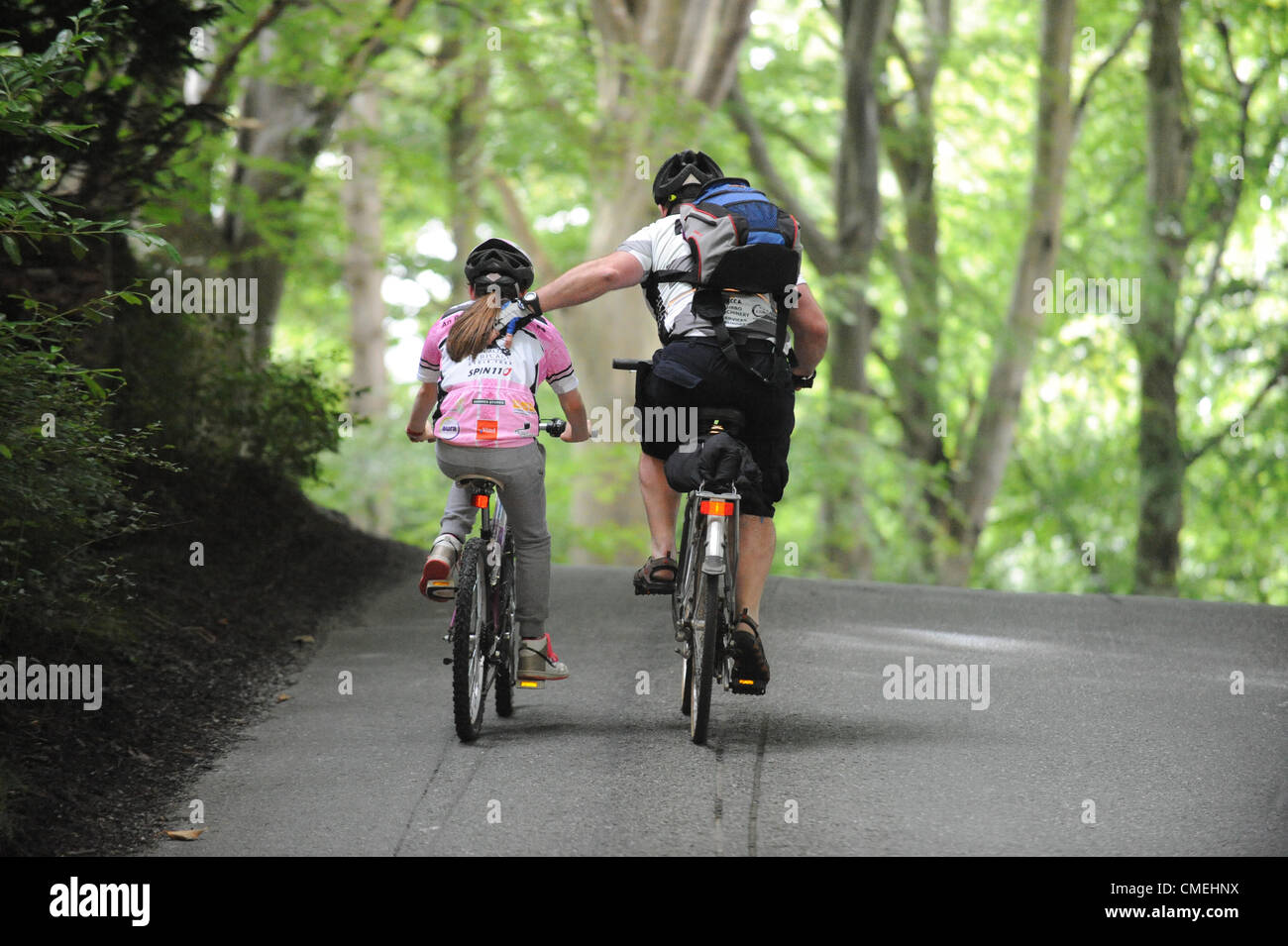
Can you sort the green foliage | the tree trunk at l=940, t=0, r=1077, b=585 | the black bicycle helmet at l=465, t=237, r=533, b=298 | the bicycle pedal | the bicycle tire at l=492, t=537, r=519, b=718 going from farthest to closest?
1. the tree trunk at l=940, t=0, r=1077, b=585
2. the bicycle tire at l=492, t=537, r=519, b=718
3. the black bicycle helmet at l=465, t=237, r=533, b=298
4. the bicycle pedal
5. the green foliage

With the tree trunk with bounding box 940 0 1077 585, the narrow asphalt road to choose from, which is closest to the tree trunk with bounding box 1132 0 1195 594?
the tree trunk with bounding box 940 0 1077 585

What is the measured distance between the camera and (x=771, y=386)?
6.07 m

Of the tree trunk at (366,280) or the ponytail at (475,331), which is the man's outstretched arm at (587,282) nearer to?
the ponytail at (475,331)

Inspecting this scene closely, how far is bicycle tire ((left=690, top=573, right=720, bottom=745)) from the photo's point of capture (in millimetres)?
5730

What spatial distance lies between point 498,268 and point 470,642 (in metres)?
1.55

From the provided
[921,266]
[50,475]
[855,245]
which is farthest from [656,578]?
[921,266]

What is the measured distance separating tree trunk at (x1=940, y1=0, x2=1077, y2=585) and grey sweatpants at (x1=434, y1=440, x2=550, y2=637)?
46.4 feet

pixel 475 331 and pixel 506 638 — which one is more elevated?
pixel 475 331

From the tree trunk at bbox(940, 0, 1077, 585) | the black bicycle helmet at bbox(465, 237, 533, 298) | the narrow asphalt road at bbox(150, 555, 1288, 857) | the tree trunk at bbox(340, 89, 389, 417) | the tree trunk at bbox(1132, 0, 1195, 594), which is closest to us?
the narrow asphalt road at bbox(150, 555, 1288, 857)

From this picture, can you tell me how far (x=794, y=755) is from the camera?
238 inches

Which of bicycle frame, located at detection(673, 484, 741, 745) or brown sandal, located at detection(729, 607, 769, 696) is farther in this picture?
brown sandal, located at detection(729, 607, 769, 696)

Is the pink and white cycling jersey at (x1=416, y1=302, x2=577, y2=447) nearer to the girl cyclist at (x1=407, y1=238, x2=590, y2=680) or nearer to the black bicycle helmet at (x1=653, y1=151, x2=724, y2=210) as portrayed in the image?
the girl cyclist at (x1=407, y1=238, x2=590, y2=680)

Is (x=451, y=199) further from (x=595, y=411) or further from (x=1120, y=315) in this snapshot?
(x=1120, y=315)

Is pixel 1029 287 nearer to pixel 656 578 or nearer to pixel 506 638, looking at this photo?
pixel 656 578
